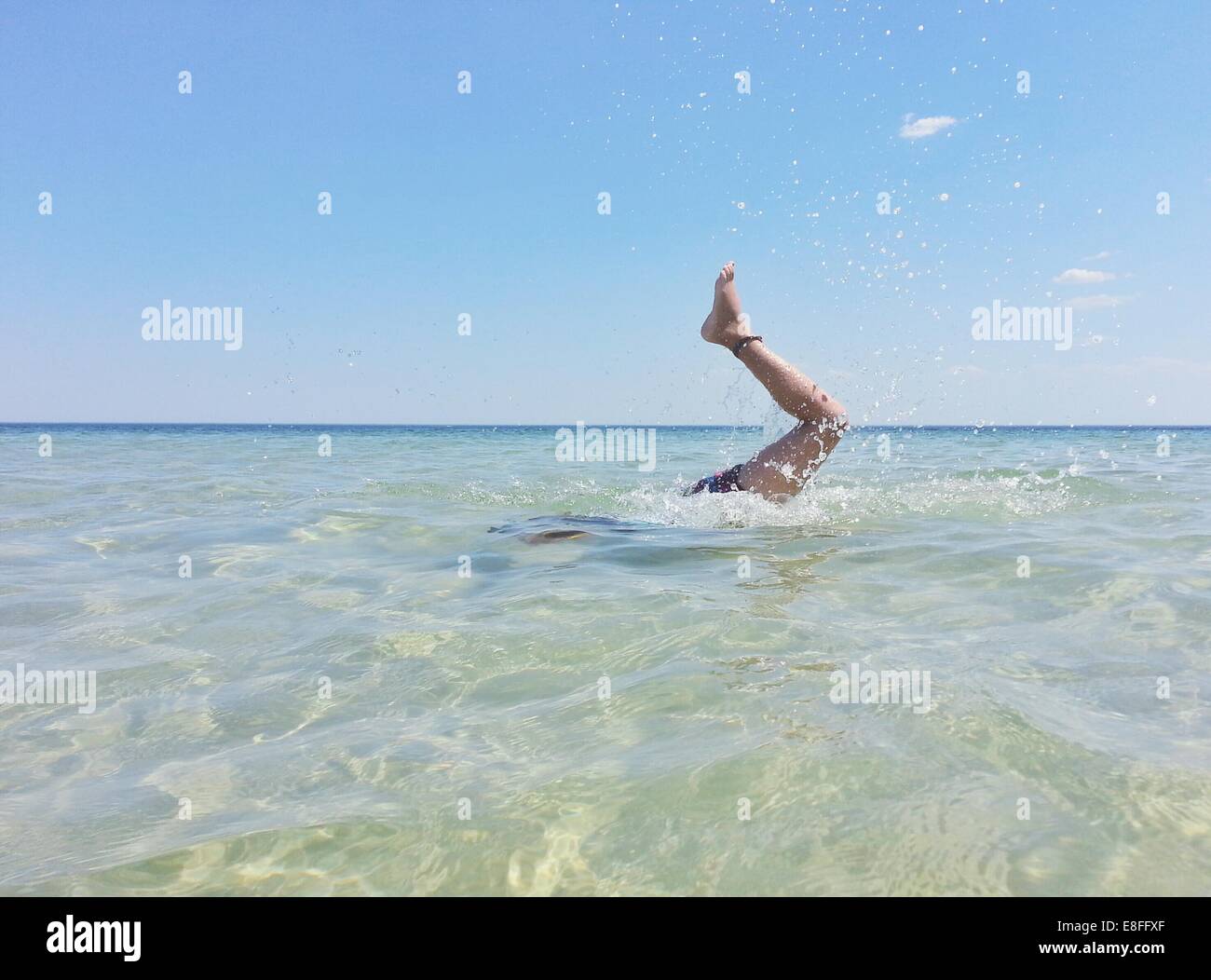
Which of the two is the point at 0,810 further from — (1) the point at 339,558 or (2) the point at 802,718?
(1) the point at 339,558

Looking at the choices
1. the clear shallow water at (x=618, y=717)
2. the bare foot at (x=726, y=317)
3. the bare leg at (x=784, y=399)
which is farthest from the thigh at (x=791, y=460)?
the bare foot at (x=726, y=317)

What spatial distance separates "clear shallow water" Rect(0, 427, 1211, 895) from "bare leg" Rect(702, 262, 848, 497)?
0.56 metres

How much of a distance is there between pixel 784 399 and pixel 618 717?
3.41 metres

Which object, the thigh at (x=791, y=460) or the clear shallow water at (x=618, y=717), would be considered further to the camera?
the thigh at (x=791, y=460)

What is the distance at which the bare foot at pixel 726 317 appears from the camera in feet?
18.6

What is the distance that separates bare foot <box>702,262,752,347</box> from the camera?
223 inches

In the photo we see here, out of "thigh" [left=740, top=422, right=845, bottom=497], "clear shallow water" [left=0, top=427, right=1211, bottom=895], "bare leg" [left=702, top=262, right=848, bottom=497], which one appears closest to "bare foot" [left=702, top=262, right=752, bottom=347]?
"bare leg" [left=702, top=262, right=848, bottom=497]

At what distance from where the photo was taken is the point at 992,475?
1117cm

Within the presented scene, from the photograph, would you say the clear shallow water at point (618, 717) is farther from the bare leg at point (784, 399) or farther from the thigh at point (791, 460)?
the bare leg at point (784, 399)

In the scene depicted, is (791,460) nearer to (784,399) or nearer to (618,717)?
(784,399)

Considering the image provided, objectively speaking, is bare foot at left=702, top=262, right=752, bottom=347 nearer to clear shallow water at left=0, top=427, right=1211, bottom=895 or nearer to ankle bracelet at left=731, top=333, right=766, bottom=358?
ankle bracelet at left=731, top=333, right=766, bottom=358

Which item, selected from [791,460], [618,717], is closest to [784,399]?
[791,460]

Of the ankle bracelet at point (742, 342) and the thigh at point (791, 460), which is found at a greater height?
the ankle bracelet at point (742, 342)
